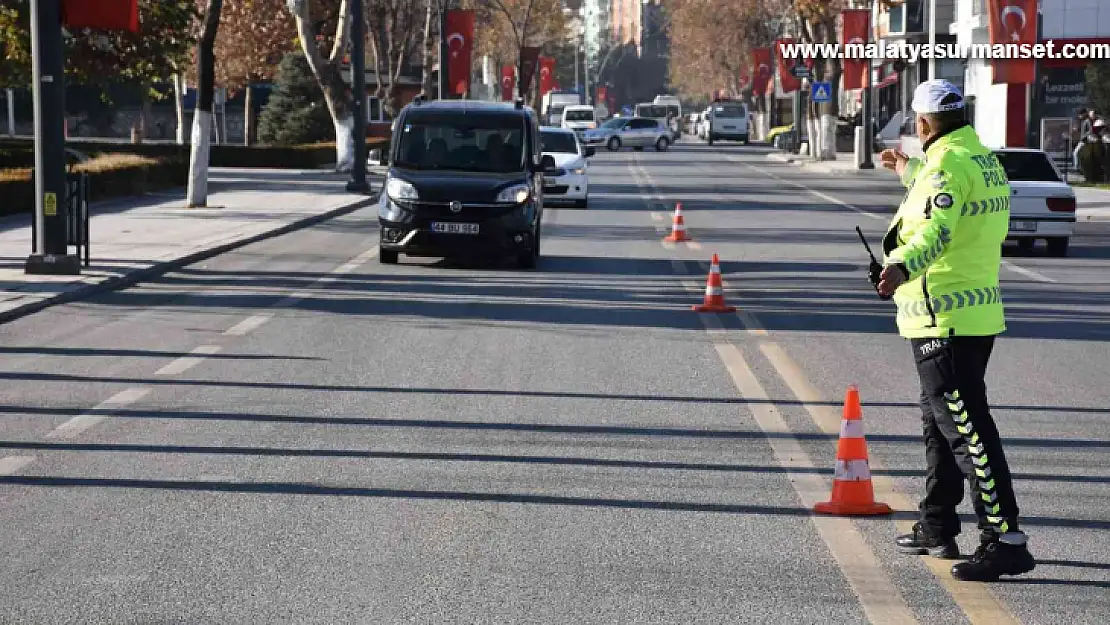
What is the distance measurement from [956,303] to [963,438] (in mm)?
488

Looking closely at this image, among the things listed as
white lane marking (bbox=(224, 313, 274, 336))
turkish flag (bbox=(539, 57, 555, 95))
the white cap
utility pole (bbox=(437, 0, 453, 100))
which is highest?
turkish flag (bbox=(539, 57, 555, 95))

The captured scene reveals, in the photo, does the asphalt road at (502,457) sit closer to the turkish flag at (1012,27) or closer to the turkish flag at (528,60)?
the turkish flag at (1012,27)

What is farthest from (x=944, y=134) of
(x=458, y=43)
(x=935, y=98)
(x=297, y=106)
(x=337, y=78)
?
(x=297, y=106)

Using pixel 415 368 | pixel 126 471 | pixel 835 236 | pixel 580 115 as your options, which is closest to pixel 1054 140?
pixel 835 236

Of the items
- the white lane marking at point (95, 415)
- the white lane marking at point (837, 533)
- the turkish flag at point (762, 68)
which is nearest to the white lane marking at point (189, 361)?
the white lane marking at point (95, 415)

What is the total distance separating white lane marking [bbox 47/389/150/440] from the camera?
9445 mm

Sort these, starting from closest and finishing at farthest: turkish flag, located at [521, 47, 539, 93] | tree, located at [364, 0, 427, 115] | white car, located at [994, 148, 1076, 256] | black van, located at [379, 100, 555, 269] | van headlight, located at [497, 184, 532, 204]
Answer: black van, located at [379, 100, 555, 269]
van headlight, located at [497, 184, 532, 204]
white car, located at [994, 148, 1076, 256]
tree, located at [364, 0, 427, 115]
turkish flag, located at [521, 47, 539, 93]

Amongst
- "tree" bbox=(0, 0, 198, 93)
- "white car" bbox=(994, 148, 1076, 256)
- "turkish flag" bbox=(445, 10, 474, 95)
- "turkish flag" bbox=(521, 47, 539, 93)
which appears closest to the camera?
"white car" bbox=(994, 148, 1076, 256)

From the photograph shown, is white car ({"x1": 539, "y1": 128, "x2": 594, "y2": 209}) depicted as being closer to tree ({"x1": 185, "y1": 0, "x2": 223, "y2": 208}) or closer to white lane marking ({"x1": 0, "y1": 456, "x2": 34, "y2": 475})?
tree ({"x1": 185, "y1": 0, "x2": 223, "y2": 208})

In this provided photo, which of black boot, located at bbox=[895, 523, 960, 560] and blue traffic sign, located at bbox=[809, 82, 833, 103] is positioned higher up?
blue traffic sign, located at bbox=[809, 82, 833, 103]

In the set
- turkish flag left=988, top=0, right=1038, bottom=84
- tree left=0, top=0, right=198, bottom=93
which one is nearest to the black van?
tree left=0, top=0, right=198, bottom=93

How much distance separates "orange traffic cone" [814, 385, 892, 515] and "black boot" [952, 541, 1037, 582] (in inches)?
41.5

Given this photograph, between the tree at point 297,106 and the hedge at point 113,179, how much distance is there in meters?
29.2

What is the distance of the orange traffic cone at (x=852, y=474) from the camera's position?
734cm
